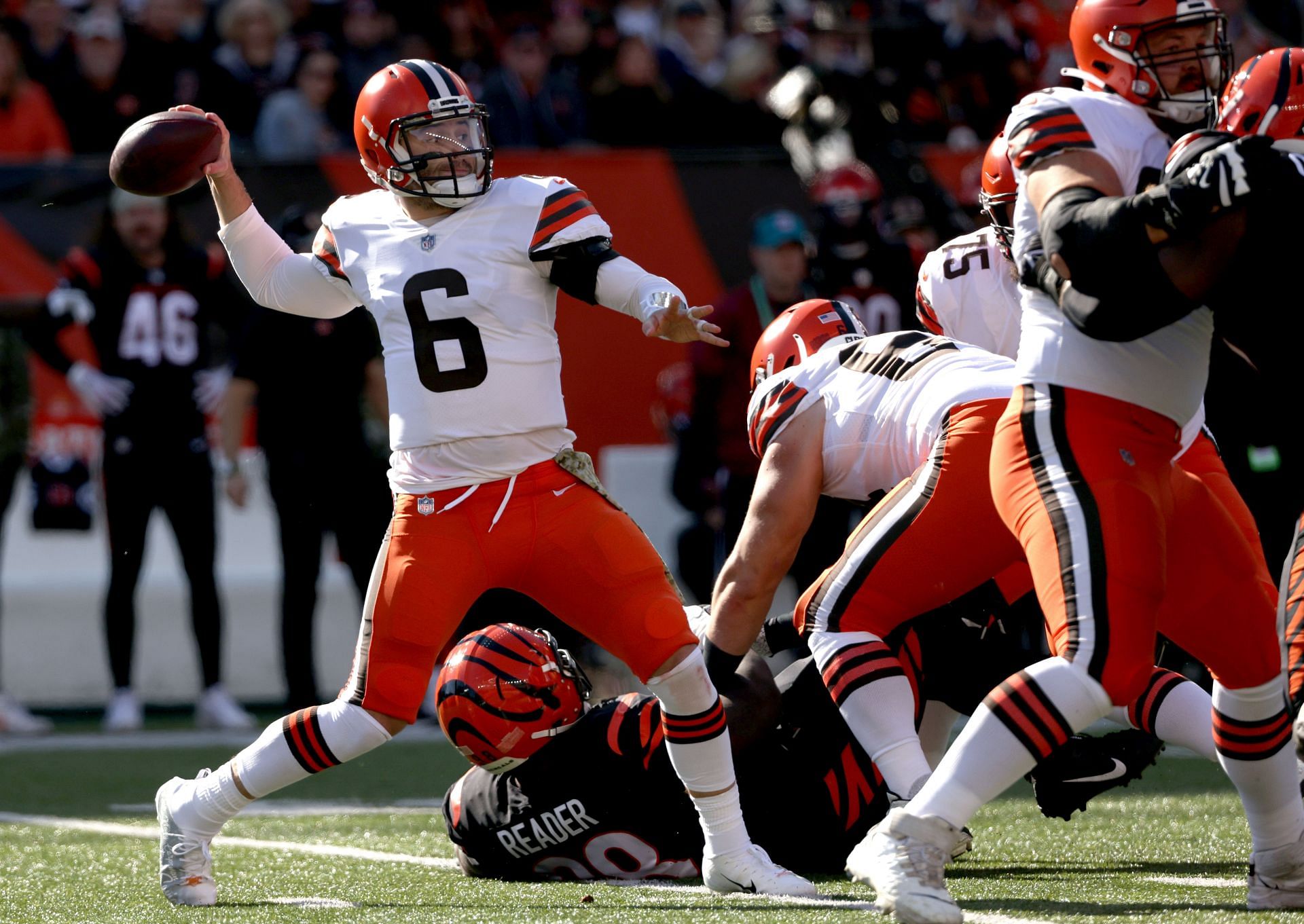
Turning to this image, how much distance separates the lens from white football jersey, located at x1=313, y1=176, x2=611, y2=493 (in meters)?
3.87

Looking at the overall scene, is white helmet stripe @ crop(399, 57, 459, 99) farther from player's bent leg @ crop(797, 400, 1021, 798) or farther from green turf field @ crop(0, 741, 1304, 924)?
green turf field @ crop(0, 741, 1304, 924)

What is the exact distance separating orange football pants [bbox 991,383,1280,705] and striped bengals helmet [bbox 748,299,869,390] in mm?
1211

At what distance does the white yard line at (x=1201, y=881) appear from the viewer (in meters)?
3.65

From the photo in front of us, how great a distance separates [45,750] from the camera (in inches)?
263

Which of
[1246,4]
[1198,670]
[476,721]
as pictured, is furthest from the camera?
[1246,4]

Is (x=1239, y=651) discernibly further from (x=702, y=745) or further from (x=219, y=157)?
(x=219, y=157)

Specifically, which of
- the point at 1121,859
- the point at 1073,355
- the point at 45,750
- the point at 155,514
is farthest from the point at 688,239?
the point at 1073,355

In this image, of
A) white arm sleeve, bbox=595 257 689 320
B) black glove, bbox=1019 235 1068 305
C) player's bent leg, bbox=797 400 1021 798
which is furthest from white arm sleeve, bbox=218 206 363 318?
black glove, bbox=1019 235 1068 305

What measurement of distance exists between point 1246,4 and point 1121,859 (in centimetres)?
801

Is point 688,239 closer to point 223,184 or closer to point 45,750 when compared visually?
point 45,750

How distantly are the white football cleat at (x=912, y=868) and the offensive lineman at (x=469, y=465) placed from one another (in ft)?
2.05

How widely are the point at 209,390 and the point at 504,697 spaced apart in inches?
153

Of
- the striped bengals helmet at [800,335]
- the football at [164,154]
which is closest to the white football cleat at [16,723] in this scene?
the football at [164,154]

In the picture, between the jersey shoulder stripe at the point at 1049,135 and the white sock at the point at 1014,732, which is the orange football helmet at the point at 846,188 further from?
the white sock at the point at 1014,732
